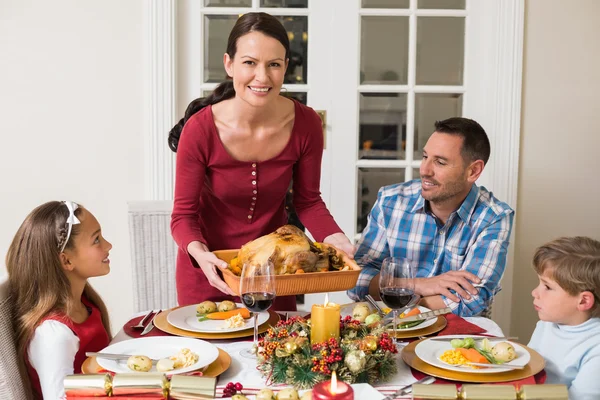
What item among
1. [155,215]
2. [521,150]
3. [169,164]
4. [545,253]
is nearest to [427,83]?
[521,150]

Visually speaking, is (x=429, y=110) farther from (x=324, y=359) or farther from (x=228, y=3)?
(x=324, y=359)

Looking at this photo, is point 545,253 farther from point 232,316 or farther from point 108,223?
point 108,223

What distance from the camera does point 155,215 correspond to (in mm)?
2484

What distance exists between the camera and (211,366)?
1.39 meters

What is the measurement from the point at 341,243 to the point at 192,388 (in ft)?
2.88

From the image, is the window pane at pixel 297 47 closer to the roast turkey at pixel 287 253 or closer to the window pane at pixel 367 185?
the window pane at pixel 367 185

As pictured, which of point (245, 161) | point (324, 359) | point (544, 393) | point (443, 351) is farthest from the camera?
point (245, 161)

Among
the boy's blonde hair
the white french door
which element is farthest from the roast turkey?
the white french door

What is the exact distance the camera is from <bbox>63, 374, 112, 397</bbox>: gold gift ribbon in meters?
1.14

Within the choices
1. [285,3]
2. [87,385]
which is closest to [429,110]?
[285,3]

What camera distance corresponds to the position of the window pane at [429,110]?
128 inches

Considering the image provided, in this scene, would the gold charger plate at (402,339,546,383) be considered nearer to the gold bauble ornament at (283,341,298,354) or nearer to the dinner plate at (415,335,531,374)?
the dinner plate at (415,335,531,374)

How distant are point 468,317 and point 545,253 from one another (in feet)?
1.07

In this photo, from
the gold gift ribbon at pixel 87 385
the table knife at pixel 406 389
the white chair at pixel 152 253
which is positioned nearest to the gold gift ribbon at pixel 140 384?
the gold gift ribbon at pixel 87 385
